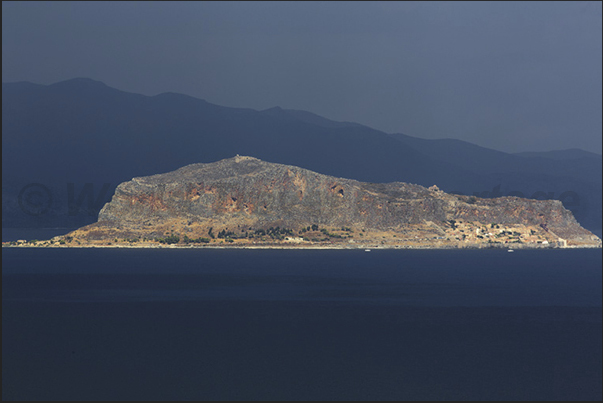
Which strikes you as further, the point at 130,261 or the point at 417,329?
the point at 130,261

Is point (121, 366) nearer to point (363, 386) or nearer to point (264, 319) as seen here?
point (363, 386)

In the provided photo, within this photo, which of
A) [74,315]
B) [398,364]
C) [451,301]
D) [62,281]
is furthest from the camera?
[62,281]

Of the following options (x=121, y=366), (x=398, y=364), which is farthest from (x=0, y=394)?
(x=398, y=364)

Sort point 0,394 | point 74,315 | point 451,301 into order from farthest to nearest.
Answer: point 451,301 → point 74,315 → point 0,394

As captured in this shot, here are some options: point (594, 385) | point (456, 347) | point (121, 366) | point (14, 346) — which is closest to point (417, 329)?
point (456, 347)

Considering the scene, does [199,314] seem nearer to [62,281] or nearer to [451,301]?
[451,301]

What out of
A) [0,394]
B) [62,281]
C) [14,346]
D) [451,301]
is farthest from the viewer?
[62,281]

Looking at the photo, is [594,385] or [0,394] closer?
[0,394]
